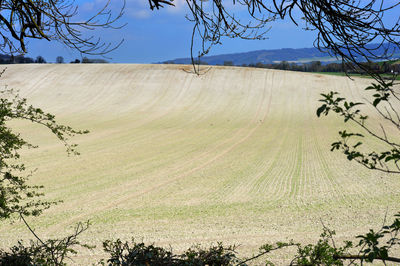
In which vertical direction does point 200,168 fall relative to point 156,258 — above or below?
below

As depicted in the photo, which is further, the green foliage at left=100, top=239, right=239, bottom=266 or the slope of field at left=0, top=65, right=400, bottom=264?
the slope of field at left=0, top=65, right=400, bottom=264

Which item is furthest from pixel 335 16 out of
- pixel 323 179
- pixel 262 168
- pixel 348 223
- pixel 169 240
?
pixel 262 168

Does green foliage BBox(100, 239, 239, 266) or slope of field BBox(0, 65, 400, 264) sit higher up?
green foliage BBox(100, 239, 239, 266)

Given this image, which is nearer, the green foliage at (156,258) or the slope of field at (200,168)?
the green foliage at (156,258)

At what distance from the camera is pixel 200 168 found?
63.2 feet

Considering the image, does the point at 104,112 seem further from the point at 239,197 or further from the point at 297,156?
the point at 239,197

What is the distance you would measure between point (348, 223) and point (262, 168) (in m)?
7.78

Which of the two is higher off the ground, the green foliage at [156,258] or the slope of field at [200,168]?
the green foliage at [156,258]

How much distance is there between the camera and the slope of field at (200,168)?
444 inches

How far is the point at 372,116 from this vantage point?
3556 centimetres

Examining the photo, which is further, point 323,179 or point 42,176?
point 42,176

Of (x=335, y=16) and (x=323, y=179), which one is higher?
Answer: (x=335, y=16)

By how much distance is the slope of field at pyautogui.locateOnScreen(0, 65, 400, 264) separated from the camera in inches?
444

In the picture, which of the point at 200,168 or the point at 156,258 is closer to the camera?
the point at 156,258
